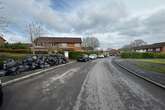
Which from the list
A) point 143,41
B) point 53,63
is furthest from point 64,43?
point 143,41

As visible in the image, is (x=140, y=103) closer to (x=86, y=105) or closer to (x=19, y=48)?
(x=86, y=105)

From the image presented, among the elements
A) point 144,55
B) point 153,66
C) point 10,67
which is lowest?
point 144,55

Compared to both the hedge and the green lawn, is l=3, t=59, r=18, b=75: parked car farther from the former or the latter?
the hedge

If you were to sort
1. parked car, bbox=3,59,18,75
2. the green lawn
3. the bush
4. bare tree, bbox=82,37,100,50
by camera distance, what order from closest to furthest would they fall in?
1. parked car, bbox=3,59,18,75
2. the green lawn
3. the bush
4. bare tree, bbox=82,37,100,50

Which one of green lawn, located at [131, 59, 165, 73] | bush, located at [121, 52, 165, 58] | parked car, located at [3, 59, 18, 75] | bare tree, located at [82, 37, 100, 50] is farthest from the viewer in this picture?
bare tree, located at [82, 37, 100, 50]

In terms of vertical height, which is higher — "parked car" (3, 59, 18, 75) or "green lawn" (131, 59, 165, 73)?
"parked car" (3, 59, 18, 75)

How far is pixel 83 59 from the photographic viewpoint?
1617 inches

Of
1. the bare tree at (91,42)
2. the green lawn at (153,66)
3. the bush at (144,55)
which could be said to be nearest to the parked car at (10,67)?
the green lawn at (153,66)

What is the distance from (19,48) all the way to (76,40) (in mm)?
34474

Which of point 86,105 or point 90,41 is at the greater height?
point 90,41

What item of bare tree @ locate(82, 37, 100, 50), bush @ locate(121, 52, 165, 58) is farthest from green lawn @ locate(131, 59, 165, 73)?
bare tree @ locate(82, 37, 100, 50)

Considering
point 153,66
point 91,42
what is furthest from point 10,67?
point 91,42

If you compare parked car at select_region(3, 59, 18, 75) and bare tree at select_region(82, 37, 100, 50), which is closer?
parked car at select_region(3, 59, 18, 75)

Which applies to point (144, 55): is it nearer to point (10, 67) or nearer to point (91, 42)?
point (91, 42)
